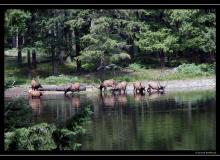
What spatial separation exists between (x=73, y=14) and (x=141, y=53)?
8.39 metres

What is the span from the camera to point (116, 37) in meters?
48.1

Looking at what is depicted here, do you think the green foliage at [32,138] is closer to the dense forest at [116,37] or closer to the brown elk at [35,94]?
the brown elk at [35,94]

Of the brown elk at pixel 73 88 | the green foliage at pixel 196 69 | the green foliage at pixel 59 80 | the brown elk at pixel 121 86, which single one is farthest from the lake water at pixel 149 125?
the green foliage at pixel 59 80

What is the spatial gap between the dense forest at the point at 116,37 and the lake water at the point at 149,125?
17936 mm

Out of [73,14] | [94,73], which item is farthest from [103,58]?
[73,14]

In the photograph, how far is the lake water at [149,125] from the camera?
14805 millimetres

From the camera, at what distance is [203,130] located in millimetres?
16906

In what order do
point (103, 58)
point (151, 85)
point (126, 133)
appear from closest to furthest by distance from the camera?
point (126, 133), point (151, 85), point (103, 58)

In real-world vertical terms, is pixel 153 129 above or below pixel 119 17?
below

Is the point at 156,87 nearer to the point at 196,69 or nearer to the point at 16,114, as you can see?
the point at 196,69

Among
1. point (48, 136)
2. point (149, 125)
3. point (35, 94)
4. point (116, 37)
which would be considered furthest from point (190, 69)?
point (48, 136)

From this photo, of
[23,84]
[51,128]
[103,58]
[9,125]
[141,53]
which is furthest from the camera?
[141,53]

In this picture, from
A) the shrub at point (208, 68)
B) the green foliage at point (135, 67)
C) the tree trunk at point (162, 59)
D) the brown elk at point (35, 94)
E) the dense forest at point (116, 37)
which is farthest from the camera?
the tree trunk at point (162, 59)
